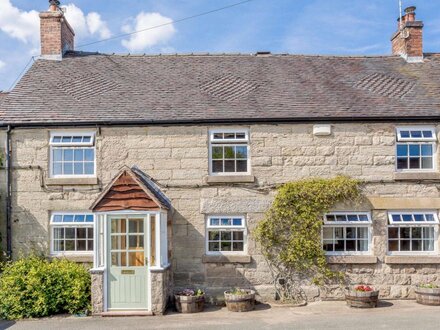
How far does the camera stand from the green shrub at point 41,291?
A: 9.76 meters

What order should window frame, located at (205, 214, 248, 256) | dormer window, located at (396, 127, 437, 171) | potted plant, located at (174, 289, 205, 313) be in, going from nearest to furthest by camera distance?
potted plant, located at (174, 289, 205, 313) < window frame, located at (205, 214, 248, 256) < dormer window, located at (396, 127, 437, 171)

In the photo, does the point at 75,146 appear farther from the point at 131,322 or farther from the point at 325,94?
the point at 325,94

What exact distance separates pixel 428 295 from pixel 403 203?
232 centimetres

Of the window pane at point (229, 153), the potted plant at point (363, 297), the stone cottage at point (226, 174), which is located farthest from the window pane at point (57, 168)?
the potted plant at point (363, 297)

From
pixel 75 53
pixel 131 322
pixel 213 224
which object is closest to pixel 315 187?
pixel 213 224

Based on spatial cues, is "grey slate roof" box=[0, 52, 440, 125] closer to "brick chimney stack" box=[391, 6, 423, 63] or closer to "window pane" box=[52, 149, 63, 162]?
"brick chimney stack" box=[391, 6, 423, 63]

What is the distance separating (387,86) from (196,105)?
5.86m

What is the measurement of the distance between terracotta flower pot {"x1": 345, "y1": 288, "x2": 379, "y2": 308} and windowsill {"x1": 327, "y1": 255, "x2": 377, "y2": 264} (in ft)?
2.71

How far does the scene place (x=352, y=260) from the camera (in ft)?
35.6

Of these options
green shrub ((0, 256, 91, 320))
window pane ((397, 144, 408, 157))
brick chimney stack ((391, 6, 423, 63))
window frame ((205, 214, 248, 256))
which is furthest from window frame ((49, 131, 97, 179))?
brick chimney stack ((391, 6, 423, 63))

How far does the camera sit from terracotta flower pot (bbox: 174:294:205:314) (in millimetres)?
10000

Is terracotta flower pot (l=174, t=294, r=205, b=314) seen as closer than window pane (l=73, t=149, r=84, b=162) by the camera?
Yes

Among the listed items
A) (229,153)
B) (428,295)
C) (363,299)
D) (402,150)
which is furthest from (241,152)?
(428,295)

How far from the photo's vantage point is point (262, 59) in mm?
14414
